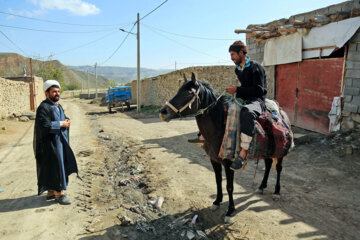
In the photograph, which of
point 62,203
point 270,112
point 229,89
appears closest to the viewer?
point 229,89

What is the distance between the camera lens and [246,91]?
A: 3.24m

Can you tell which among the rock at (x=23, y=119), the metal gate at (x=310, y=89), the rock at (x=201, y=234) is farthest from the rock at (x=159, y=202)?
the rock at (x=23, y=119)

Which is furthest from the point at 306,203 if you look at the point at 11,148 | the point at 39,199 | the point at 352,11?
the point at 11,148

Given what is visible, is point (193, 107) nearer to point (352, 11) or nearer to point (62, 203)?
point (62, 203)

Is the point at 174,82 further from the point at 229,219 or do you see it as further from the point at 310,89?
the point at 229,219

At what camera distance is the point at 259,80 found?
3273 mm

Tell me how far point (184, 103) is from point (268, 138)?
130cm

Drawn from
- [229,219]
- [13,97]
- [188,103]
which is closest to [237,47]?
[188,103]

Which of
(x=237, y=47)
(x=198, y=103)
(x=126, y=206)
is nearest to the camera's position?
(x=198, y=103)

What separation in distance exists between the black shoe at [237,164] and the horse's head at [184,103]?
2.65 ft

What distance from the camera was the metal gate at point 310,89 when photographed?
700 cm

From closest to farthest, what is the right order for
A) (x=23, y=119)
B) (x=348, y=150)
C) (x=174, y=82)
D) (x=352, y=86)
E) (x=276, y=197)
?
1. (x=276, y=197)
2. (x=348, y=150)
3. (x=352, y=86)
4. (x=23, y=119)
5. (x=174, y=82)

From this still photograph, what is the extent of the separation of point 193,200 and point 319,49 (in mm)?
6163

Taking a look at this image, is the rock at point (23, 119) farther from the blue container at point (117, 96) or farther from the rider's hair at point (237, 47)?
the rider's hair at point (237, 47)
